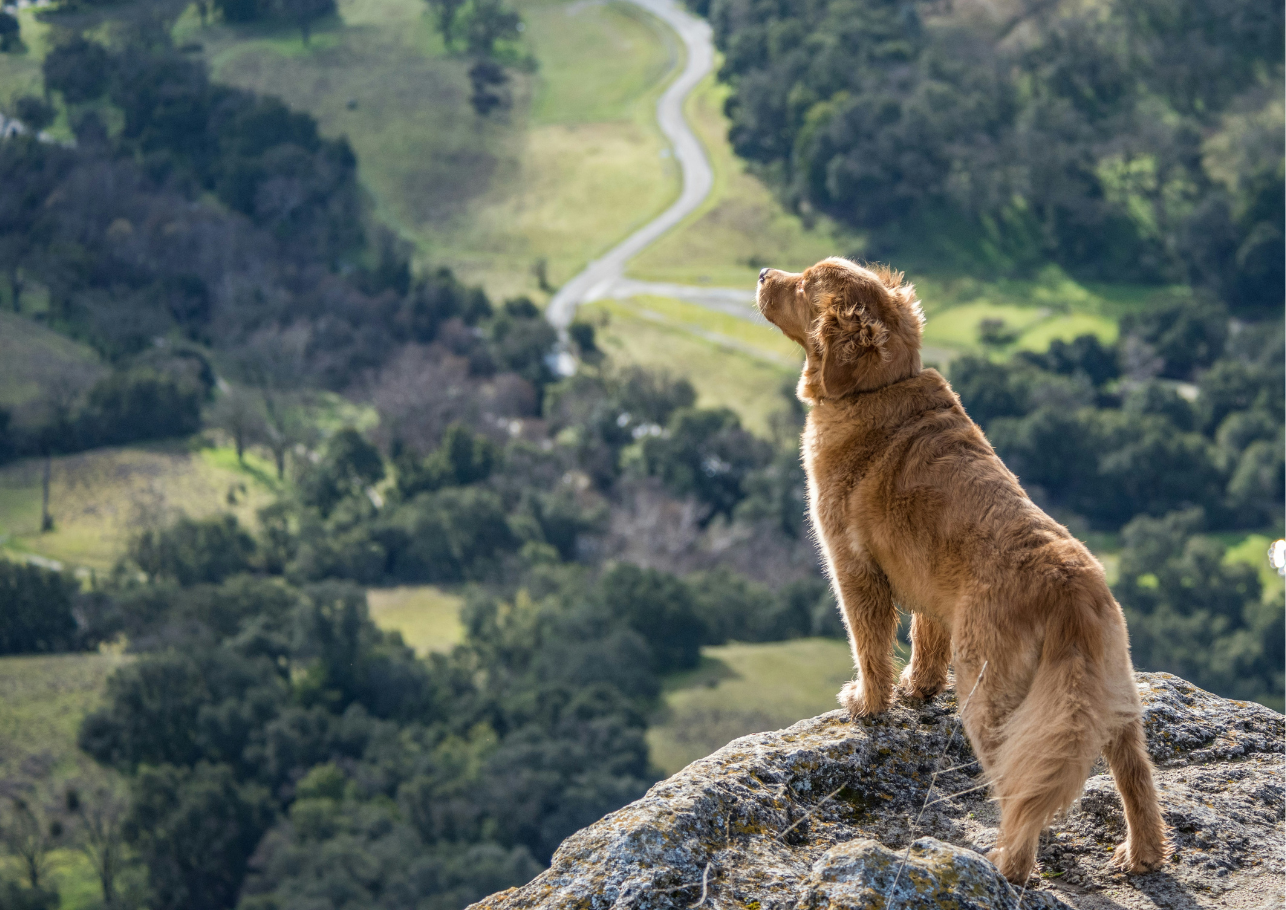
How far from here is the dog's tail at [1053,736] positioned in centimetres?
564

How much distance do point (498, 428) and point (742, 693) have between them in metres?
34.6

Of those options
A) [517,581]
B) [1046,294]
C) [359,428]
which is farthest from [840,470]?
[1046,294]

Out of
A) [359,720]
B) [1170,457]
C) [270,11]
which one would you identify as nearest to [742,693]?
[359,720]

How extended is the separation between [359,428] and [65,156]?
134 feet

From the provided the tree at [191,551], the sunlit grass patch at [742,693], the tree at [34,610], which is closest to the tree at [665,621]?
the sunlit grass patch at [742,693]

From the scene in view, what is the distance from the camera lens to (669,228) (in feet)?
339

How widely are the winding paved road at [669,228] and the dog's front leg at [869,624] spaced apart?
7829 cm

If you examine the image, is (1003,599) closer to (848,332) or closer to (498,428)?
(848,332)

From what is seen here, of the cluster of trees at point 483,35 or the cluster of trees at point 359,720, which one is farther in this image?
the cluster of trees at point 483,35

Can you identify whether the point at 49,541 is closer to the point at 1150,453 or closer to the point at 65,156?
the point at 65,156

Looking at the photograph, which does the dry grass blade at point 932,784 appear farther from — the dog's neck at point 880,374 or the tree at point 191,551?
the tree at point 191,551

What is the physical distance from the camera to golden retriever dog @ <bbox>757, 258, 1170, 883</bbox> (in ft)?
18.9

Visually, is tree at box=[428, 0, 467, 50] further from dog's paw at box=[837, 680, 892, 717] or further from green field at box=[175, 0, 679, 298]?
dog's paw at box=[837, 680, 892, 717]

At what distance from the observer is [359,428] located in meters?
88.6
